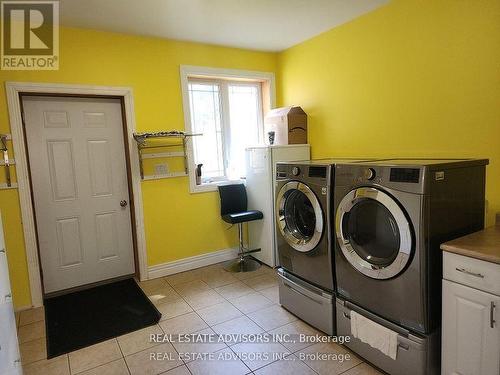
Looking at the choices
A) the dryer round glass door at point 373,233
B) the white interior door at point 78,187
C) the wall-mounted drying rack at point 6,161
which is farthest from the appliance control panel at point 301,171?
the wall-mounted drying rack at point 6,161

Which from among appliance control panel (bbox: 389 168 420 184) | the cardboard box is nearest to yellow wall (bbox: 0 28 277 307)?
the cardboard box

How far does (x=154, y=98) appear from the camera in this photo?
11.0 feet

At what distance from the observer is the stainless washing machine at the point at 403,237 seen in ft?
5.55

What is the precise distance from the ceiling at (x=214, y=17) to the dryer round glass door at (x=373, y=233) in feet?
5.82

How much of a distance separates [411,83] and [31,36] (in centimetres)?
325

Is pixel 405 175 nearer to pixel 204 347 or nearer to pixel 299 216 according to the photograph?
pixel 299 216

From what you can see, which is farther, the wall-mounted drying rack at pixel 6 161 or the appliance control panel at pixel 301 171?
the wall-mounted drying rack at pixel 6 161

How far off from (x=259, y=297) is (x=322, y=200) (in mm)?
1276

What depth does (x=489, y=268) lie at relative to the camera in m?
1.48

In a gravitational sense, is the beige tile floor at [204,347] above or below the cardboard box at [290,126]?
below

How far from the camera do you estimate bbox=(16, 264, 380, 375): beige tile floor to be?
6.78ft

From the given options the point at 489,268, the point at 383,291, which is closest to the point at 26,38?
the point at 383,291

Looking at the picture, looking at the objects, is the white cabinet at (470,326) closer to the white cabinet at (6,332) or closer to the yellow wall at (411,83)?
the yellow wall at (411,83)

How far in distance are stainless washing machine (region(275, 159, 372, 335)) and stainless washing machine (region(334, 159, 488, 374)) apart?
116 mm
